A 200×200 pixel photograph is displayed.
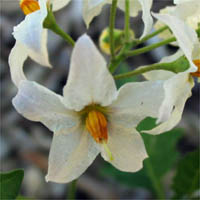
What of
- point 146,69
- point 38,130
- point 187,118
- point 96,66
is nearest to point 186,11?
point 146,69

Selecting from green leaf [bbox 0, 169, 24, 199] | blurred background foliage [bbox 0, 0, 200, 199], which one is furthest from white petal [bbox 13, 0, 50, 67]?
blurred background foliage [bbox 0, 0, 200, 199]

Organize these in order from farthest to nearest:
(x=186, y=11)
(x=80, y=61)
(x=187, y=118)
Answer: (x=187, y=118), (x=186, y=11), (x=80, y=61)

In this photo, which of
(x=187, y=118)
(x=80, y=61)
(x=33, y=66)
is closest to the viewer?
(x=80, y=61)

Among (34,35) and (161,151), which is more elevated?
(34,35)

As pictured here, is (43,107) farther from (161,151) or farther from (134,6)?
(161,151)

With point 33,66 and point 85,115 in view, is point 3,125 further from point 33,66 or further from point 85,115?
point 85,115

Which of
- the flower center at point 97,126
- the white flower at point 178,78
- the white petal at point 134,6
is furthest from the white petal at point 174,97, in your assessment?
the white petal at point 134,6

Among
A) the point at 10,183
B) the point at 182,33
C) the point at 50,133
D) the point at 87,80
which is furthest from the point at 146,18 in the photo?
the point at 50,133
